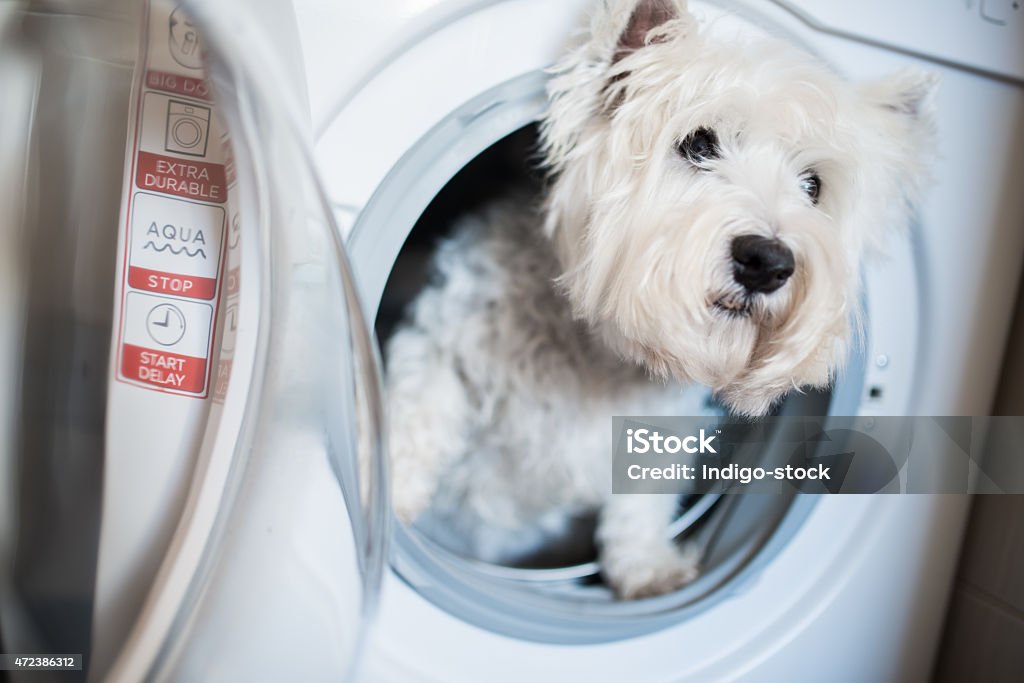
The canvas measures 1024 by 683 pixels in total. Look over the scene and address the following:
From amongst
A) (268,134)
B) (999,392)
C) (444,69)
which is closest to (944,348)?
(999,392)

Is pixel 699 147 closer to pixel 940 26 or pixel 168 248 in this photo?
pixel 940 26

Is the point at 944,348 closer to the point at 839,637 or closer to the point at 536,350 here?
the point at 839,637

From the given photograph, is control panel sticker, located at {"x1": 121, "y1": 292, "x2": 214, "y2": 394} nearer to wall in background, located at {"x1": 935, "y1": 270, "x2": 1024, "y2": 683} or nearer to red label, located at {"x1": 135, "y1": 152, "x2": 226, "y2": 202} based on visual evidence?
red label, located at {"x1": 135, "y1": 152, "x2": 226, "y2": 202}

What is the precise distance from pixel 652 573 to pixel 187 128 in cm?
80

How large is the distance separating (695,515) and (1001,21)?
2.59 ft

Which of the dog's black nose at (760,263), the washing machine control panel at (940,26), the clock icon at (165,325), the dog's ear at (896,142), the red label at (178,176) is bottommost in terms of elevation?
the clock icon at (165,325)

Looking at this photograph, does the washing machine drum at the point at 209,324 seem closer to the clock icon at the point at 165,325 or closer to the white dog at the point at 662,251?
the clock icon at the point at 165,325

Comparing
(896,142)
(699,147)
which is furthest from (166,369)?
(896,142)

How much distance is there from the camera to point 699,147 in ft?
2.41

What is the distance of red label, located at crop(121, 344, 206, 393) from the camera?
593mm

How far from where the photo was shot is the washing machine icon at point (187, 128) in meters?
0.57

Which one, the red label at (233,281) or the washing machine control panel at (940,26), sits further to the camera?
the washing machine control panel at (940,26)

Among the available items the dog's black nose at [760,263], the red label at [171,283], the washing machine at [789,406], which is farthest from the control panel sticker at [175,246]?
the dog's black nose at [760,263]

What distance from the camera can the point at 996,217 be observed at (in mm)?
836
